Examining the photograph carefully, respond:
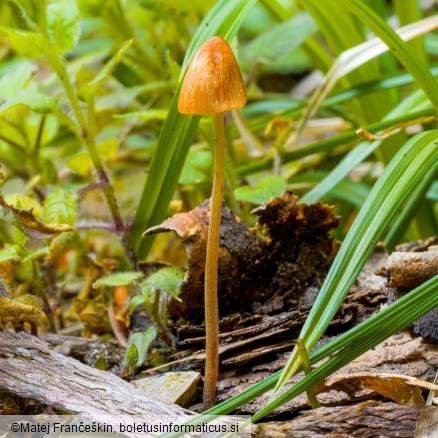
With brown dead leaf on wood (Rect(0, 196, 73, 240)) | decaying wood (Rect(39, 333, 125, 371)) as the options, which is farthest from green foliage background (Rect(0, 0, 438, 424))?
decaying wood (Rect(39, 333, 125, 371))

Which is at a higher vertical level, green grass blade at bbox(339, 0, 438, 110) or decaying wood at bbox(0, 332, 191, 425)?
green grass blade at bbox(339, 0, 438, 110)

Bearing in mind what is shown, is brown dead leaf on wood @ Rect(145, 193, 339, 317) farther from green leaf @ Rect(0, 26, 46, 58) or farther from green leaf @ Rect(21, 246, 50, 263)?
green leaf @ Rect(0, 26, 46, 58)

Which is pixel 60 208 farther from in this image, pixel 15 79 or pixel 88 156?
pixel 15 79

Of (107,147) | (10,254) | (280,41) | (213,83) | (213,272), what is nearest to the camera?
(213,83)

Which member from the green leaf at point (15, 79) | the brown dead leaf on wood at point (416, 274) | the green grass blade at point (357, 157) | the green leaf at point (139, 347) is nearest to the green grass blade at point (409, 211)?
the green grass blade at point (357, 157)

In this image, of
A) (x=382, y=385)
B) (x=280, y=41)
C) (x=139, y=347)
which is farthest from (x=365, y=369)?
Result: (x=280, y=41)

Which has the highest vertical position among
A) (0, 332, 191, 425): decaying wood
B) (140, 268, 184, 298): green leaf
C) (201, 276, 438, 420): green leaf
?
(140, 268, 184, 298): green leaf
